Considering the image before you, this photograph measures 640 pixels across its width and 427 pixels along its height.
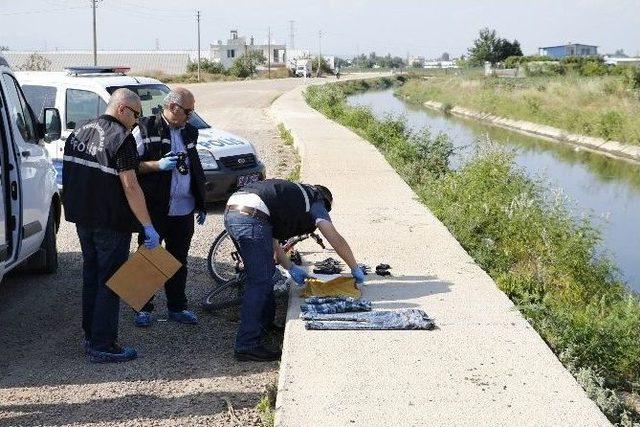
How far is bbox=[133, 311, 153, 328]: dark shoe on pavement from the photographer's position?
20.5 feet

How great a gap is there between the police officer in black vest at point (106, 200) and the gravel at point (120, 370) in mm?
303

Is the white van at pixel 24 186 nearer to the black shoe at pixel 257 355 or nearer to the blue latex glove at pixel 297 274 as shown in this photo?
the black shoe at pixel 257 355

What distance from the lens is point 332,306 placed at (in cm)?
585

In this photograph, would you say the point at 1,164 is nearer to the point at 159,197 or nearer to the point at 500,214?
the point at 159,197

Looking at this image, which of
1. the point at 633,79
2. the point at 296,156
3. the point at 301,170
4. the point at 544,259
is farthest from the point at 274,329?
the point at 633,79

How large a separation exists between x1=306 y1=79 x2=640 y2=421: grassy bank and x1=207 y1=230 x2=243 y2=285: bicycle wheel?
2.34m

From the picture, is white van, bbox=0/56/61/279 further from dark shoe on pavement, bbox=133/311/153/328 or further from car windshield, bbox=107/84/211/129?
car windshield, bbox=107/84/211/129

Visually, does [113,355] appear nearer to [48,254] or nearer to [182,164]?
[182,164]

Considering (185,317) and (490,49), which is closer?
(185,317)

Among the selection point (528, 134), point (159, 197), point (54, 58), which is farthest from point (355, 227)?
point (54, 58)

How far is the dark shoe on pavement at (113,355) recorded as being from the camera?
5469 millimetres

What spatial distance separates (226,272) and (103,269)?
6.15 feet

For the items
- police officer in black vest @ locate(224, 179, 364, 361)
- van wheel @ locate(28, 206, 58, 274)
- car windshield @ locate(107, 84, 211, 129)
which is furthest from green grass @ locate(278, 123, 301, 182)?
police officer in black vest @ locate(224, 179, 364, 361)

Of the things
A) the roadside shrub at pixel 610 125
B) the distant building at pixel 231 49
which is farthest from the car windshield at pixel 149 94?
the distant building at pixel 231 49
